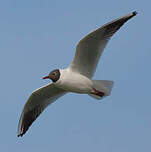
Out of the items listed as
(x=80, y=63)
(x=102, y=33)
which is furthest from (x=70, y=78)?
(x=102, y=33)

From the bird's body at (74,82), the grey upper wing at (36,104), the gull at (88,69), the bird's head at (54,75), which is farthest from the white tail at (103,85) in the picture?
the grey upper wing at (36,104)

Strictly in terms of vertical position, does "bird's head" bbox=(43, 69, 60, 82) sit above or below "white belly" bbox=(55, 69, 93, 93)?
above

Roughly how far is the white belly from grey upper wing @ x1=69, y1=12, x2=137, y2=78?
156 millimetres

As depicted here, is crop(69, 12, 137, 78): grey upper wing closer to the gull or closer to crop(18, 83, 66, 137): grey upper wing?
the gull

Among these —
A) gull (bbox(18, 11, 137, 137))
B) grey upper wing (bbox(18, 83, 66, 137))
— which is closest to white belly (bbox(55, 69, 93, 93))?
gull (bbox(18, 11, 137, 137))

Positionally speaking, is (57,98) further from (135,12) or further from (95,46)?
(135,12)

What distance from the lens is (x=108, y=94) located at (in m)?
10.4

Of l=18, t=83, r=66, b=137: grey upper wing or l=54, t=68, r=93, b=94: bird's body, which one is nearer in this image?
l=54, t=68, r=93, b=94: bird's body

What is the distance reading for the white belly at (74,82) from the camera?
10148 mm

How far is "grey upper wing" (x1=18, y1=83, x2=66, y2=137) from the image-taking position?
11219mm

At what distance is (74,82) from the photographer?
1016cm

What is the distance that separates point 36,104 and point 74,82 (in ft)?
5.51

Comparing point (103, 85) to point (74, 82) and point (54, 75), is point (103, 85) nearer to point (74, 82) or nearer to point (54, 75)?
point (74, 82)

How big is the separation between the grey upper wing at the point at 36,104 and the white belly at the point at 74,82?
3.12 feet
